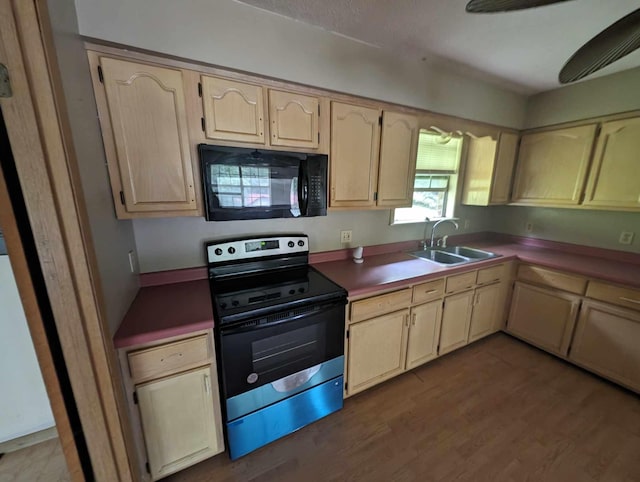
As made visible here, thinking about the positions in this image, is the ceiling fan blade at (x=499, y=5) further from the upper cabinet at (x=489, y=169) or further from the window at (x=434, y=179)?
the upper cabinet at (x=489, y=169)

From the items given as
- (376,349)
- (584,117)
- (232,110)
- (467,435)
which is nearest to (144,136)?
(232,110)

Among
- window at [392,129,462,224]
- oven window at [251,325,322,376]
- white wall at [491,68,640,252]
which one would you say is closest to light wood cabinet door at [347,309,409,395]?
oven window at [251,325,322,376]

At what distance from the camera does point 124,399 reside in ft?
3.45

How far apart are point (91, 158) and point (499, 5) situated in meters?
1.56

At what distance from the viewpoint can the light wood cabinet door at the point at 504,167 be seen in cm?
251

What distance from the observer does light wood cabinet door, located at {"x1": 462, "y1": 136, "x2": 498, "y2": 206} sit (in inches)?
98.4

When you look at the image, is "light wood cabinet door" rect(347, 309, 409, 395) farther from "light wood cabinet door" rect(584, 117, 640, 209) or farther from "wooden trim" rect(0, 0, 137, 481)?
"light wood cabinet door" rect(584, 117, 640, 209)

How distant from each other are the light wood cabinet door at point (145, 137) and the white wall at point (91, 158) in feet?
0.17

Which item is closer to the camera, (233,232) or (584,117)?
(233,232)

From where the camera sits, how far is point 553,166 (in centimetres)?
238

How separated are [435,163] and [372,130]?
3.50 feet

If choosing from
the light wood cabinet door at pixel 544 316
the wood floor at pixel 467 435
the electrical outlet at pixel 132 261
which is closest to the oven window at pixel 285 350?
the wood floor at pixel 467 435

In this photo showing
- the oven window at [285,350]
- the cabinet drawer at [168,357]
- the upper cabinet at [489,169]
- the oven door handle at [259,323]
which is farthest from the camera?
the upper cabinet at [489,169]

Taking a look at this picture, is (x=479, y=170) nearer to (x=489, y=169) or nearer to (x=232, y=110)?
(x=489, y=169)
